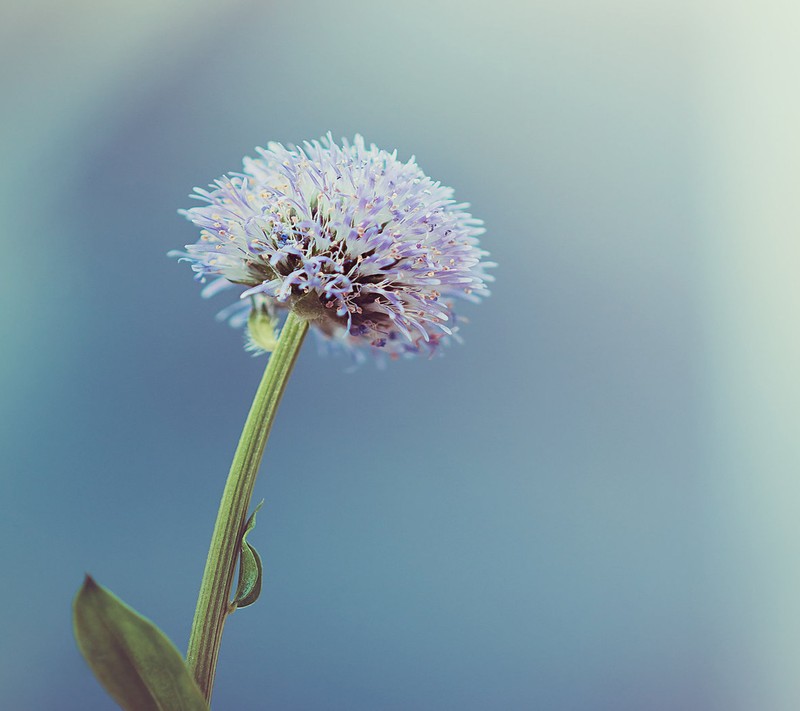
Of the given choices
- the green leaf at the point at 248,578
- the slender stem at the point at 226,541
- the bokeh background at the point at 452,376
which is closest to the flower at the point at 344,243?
the slender stem at the point at 226,541

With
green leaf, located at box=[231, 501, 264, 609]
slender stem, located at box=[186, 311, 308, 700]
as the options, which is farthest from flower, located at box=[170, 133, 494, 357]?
green leaf, located at box=[231, 501, 264, 609]

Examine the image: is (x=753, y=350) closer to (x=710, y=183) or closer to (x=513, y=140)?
(x=710, y=183)

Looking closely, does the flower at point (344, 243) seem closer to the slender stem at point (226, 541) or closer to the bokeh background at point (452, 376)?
the slender stem at point (226, 541)

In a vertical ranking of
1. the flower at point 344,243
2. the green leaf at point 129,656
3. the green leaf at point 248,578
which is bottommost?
the green leaf at point 129,656

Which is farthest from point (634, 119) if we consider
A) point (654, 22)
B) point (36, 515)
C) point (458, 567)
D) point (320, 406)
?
point (36, 515)

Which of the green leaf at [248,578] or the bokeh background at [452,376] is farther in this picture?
the bokeh background at [452,376]
